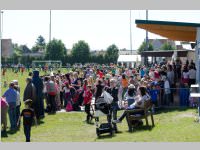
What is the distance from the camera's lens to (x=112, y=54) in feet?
330

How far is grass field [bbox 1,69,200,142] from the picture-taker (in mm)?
13579

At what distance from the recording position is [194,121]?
15.9 meters

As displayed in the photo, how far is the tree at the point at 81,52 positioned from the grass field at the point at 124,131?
74.5m

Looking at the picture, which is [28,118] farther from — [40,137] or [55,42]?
[55,42]

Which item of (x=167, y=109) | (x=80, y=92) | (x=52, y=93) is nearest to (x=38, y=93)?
(x=52, y=93)

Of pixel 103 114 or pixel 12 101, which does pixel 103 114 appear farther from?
pixel 12 101

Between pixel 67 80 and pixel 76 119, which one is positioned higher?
pixel 67 80

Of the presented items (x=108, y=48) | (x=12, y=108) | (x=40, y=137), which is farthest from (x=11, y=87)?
(x=108, y=48)

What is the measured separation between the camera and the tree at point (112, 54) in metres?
97.6

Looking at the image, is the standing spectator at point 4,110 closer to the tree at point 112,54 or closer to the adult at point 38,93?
the adult at point 38,93

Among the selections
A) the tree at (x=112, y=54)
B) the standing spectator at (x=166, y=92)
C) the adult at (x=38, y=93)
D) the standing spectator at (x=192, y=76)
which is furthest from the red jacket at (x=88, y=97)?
the tree at (x=112, y=54)

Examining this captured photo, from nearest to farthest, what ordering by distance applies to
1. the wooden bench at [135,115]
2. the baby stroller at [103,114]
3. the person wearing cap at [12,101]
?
the baby stroller at [103,114] → the wooden bench at [135,115] → the person wearing cap at [12,101]

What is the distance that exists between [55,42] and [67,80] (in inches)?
2763

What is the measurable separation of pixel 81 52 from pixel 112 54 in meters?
8.64
